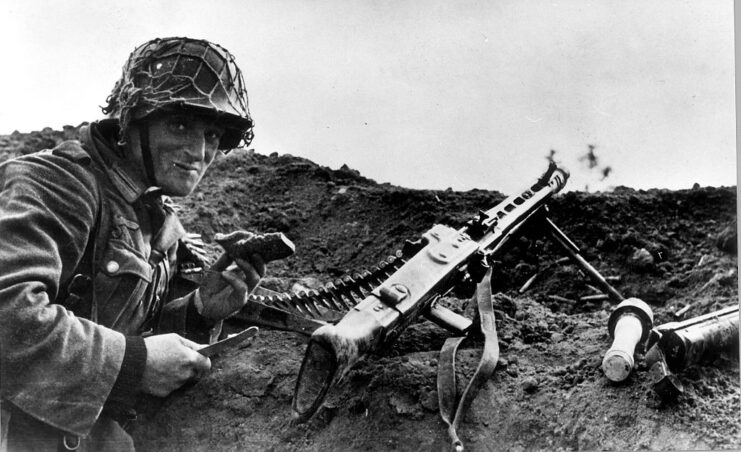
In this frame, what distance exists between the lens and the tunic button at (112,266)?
2613 millimetres

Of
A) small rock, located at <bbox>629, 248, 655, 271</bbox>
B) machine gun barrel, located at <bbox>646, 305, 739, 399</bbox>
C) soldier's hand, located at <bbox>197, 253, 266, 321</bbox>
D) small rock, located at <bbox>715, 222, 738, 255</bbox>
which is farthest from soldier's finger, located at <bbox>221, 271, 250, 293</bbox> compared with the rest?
small rock, located at <bbox>715, 222, 738, 255</bbox>

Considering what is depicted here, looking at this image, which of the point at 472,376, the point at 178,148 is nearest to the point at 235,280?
the point at 178,148

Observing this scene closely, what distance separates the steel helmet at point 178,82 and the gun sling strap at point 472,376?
49.0 inches

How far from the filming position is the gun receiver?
7.71ft

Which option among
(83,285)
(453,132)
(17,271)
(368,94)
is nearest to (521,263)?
(453,132)

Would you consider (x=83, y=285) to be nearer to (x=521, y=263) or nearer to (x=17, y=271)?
(x=17, y=271)

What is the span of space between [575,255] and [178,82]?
2.15 meters

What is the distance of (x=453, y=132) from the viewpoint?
3.38 meters

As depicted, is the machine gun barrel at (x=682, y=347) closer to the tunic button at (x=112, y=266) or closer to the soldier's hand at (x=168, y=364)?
the soldier's hand at (x=168, y=364)

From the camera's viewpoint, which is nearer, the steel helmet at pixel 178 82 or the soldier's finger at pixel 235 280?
the steel helmet at pixel 178 82

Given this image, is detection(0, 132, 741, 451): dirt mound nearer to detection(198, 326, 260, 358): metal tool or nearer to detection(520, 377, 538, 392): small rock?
detection(520, 377, 538, 392): small rock

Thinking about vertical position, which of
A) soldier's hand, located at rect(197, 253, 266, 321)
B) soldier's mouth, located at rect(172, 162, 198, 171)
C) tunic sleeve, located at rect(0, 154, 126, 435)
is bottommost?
tunic sleeve, located at rect(0, 154, 126, 435)

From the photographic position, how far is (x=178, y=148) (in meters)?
2.79

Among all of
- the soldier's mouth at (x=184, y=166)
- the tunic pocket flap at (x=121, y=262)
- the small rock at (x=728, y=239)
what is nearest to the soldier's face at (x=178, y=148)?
the soldier's mouth at (x=184, y=166)
